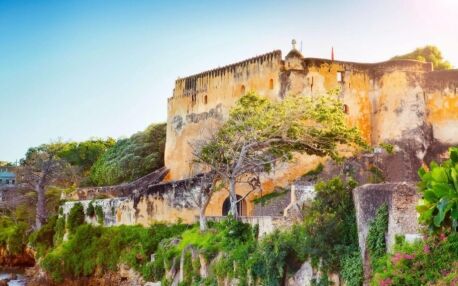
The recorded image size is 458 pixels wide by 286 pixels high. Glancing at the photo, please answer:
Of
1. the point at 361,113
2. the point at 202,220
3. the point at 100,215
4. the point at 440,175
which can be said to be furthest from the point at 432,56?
the point at 440,175

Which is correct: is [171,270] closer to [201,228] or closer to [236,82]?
[201,228]

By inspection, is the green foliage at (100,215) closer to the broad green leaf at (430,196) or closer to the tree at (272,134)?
the tree at (272,134)

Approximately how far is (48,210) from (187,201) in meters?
17.6

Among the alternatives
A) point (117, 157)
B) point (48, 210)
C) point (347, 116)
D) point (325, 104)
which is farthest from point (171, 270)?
point (48, 210)

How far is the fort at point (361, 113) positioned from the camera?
2848cm

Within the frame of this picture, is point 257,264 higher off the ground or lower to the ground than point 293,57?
lower

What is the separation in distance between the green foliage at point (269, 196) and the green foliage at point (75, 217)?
10907 mm

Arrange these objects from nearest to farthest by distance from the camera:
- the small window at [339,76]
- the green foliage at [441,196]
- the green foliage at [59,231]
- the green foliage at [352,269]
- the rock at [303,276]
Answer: the green foliage at [441,196], the green foliage at [352,269], the rock at [303,276], the small window at [339,76], the green foliage at [59,231]

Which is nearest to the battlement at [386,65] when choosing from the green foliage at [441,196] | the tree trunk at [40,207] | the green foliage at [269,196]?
the green foliage at [269,196]

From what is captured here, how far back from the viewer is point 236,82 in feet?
109

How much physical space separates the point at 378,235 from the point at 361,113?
58.3ft

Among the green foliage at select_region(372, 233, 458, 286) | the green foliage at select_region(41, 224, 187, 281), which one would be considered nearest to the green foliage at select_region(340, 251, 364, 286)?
the green foliage at select_region(372, 233, 458, 286)

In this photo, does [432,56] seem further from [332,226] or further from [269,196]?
[332,226]

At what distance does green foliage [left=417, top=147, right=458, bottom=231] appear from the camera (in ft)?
33.6
